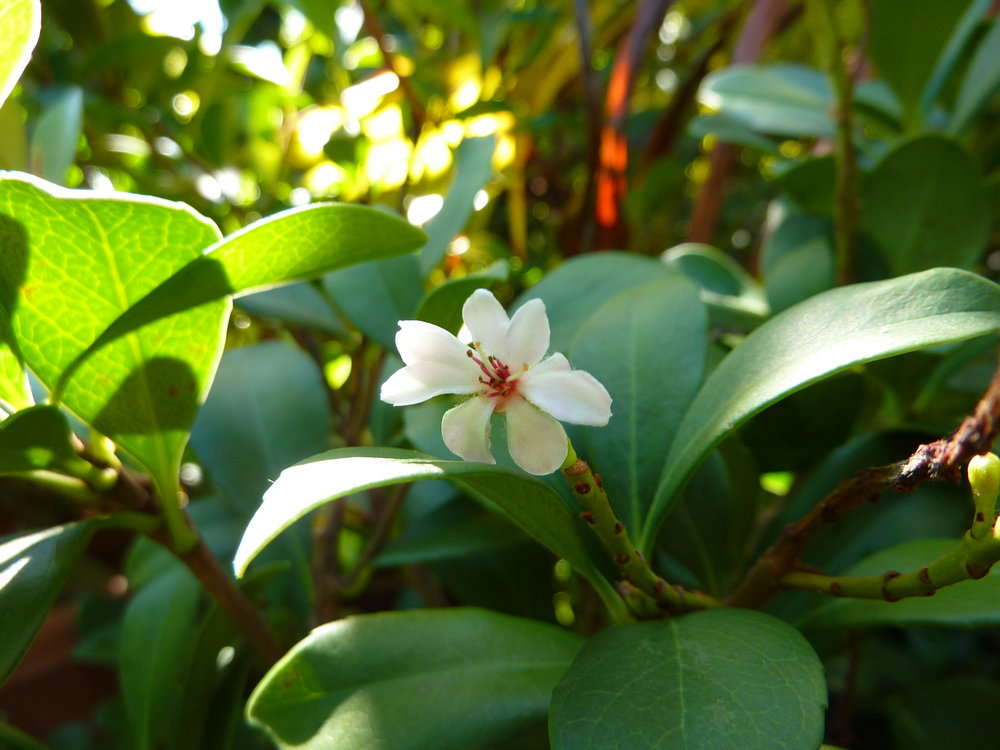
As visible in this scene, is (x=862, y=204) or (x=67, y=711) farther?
(x=67, y=711)

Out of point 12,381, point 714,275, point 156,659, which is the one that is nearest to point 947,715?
point 714,275

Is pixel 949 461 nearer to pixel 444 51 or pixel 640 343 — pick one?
pixel 640 343

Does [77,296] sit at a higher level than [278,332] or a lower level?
higher

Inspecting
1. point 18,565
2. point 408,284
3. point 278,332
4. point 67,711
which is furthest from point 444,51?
point 67,711

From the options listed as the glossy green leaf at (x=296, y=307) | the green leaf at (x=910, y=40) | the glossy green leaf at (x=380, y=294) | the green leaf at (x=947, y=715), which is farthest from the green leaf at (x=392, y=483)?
the green leaf at (x=910, y=40)

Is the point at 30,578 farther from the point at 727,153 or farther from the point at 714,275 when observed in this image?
the point at 727,153

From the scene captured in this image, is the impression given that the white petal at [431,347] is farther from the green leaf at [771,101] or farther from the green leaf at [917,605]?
the green leaf at [771,101]

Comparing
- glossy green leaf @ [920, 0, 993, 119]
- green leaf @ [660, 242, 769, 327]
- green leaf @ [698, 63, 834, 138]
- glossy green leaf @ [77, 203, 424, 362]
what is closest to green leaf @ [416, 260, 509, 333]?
glossy green leaf @ [77, 203, 424, 362]
